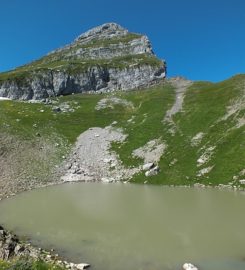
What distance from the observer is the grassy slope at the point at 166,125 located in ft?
220

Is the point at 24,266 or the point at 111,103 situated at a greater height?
the point at 111,103

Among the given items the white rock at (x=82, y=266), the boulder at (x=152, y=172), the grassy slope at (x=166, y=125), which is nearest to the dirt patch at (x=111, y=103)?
the grassy slope at (x=166, y=125)

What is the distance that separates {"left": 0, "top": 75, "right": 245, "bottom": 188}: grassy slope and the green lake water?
31.2ft

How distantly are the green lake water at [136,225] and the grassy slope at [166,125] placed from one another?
951 centimetres

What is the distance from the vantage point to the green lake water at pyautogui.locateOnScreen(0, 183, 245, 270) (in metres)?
28.6

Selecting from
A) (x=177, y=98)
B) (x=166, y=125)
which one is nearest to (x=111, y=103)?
(x=177, y=98)

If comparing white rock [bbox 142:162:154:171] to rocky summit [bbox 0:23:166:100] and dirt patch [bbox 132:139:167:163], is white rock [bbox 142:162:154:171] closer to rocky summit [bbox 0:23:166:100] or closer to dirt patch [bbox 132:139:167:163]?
dirt patch [bbox 132:139:167:163]

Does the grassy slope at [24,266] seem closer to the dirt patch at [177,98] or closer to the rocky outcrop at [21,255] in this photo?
the rocky outcrop at [21,255]

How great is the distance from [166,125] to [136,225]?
6024 centimetres

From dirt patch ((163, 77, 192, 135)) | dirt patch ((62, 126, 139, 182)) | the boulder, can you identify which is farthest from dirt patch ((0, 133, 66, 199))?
dirt patch ((163, 77, 192, 135))

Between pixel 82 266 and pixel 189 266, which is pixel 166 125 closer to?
pixel 189 266

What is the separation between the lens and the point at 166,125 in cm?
9631

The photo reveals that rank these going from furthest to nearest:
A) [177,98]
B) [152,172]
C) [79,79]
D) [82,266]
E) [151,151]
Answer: [79,79]
[177,98]
[151,151]
[152,172]
[82,266]

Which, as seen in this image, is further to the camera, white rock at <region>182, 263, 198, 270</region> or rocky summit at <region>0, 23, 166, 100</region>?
rocky summit at <region>0, 23, 166, 100</region>
